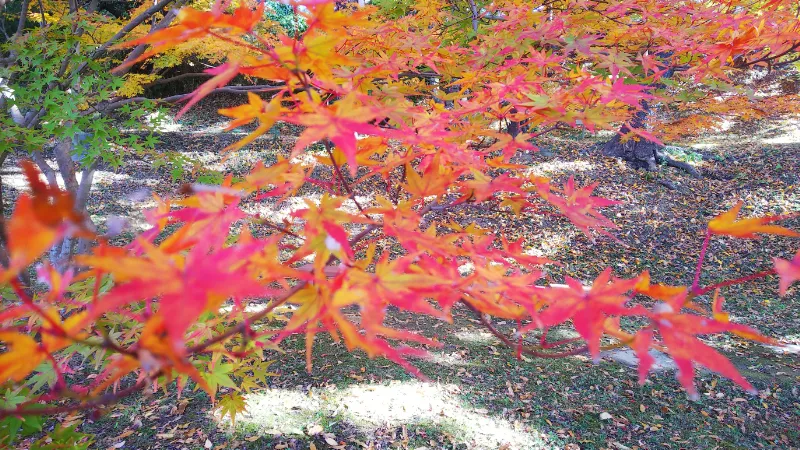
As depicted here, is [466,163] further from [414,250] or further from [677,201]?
[677,201]

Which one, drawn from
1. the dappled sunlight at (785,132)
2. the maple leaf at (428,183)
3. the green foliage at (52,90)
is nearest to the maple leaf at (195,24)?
the maple leaf at (428,183)

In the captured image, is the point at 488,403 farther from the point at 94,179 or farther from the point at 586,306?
the point at 94,179

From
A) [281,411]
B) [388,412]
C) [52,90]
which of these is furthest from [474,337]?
[52,90]

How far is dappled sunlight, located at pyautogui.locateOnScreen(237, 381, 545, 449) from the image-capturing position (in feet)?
8.54

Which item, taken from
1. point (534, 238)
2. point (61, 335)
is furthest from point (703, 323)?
point (534, 238)

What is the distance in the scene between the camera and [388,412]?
9.05 ft

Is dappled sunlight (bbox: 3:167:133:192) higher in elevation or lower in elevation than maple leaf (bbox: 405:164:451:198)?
higher

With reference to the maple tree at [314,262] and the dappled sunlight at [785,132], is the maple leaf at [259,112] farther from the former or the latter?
the dappled sunlight at [785,132]

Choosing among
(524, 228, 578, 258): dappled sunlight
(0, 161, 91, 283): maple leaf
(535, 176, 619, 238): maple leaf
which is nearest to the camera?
(0, 161, 91, 283): maple leaf

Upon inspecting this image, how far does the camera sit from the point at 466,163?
1.11m

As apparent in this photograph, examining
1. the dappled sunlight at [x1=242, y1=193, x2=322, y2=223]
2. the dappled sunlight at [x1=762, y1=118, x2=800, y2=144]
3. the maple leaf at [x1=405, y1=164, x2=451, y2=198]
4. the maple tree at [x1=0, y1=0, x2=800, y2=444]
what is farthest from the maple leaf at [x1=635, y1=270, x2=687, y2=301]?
the dappled sunlight at [x1=762, y1=118, x2=800, y2=144]

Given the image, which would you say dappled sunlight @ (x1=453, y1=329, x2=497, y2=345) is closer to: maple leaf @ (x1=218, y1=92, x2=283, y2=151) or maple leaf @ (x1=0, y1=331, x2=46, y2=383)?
maple leaf @ (x1=218, y1=92, x2=283, y2=151)

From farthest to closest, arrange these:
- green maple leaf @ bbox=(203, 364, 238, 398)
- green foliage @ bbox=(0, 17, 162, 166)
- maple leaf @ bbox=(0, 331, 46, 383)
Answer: green foliage @ bbox=(0, 17, 162, 166)
green maple leaf @ bbox=(203, 364, 238, 398)
maple leaf @ bbox=(0, 331, 46, 383)

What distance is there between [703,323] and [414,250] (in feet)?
1.47
